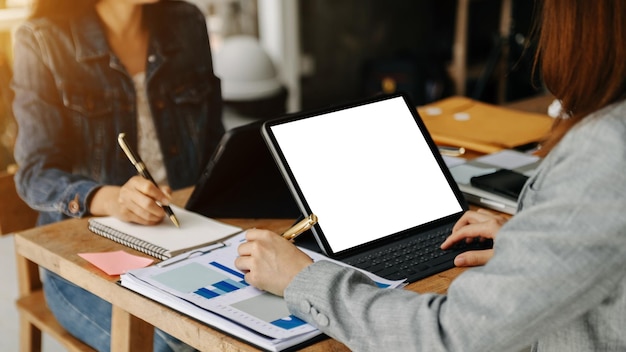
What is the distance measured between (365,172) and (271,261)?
354 millimetres

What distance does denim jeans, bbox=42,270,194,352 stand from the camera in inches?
59.2

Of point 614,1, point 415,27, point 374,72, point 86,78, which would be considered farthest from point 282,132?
point 415,27

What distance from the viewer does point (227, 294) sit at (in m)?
1.05

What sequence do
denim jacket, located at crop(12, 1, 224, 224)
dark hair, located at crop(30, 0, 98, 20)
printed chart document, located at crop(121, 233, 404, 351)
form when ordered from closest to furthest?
1. printed chart document, located at crop(121, 233, 404, 351)
2. denim jacket, located at crop(12, 1, 224, 224)
3. dark hair, located at crop(30, 0, 98, 20)

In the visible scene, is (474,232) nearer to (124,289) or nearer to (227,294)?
(227,294)

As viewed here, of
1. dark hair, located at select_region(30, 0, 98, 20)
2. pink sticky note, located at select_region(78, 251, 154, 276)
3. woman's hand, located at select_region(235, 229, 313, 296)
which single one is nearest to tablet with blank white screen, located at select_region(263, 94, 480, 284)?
woman's hand, located at select_region(235, 229, 313, 296)

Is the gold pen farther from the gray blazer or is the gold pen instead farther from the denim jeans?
the denim jeans

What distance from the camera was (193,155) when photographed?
2.14 m

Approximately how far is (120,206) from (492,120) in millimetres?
1097

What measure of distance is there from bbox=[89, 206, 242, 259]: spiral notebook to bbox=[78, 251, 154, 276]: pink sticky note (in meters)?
0.03

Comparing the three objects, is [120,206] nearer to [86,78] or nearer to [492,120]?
[86,78]

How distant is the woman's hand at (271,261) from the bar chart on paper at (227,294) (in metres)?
0.02

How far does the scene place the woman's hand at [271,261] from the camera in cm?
103

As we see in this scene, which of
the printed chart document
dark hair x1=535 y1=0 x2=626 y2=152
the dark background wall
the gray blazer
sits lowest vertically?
the dark background wall
